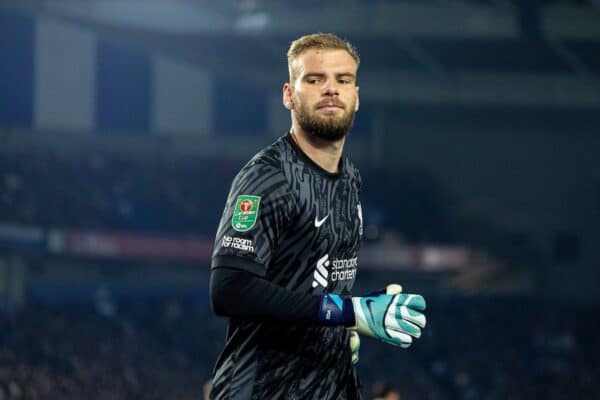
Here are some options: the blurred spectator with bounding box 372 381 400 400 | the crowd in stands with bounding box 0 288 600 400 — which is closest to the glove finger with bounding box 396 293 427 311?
the blurred spectator with bounding box 372 381 400 400

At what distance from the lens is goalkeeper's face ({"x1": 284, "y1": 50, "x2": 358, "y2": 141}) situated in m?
3.32

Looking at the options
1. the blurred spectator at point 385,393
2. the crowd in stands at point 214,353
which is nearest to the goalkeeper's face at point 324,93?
the blurred spectator at point 385,393

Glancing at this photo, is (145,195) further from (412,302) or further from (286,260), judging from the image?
(412,302)

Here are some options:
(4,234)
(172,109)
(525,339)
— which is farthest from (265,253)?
(172,109)

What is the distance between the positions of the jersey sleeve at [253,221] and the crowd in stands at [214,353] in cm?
1648

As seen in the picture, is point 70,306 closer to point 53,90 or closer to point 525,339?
point 53,90

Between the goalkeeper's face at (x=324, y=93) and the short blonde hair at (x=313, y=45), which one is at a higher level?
the short blonde hair at (x=313, y=45)

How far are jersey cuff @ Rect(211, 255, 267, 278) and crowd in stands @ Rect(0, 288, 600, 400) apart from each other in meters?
16.5

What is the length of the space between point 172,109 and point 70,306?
10.7m

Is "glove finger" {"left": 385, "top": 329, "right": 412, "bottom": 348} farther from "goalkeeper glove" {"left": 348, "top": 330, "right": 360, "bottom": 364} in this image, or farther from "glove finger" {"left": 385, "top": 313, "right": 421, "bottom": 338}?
"goalkeeper glove" {"left": 348, "top": 330, "right": 360, "bottom": 364}

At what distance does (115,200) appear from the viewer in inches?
1171

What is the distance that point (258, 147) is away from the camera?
122 feet

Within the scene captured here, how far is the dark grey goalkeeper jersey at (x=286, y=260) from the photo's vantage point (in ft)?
10.7

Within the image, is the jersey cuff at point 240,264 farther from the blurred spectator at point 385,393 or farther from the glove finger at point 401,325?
the blurred spectator at point 385,393
